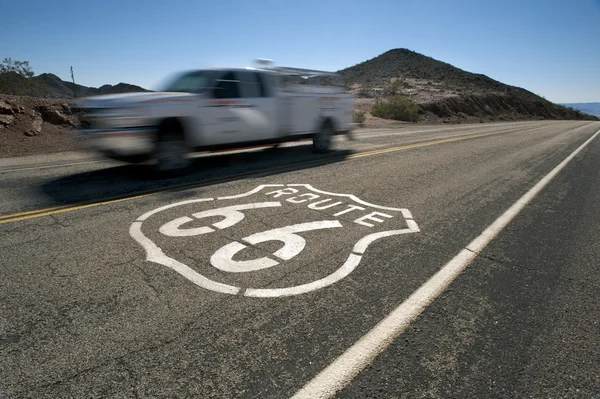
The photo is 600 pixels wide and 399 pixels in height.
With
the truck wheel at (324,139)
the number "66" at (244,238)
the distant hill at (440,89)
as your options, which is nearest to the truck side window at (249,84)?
the truck wheel at (324,139)

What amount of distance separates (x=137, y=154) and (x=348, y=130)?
6455mm

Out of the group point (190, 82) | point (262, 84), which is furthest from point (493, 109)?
point (190, 82)

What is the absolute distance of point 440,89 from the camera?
53.4 m

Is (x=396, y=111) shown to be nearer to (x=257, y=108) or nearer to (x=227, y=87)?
(x=257, y=108)

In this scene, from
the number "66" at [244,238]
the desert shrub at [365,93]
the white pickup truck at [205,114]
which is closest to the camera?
the number "66" at [244,238]

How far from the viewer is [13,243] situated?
3662 mm

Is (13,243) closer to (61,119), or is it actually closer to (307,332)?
(307,332)

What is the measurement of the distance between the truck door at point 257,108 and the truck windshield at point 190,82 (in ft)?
2.56

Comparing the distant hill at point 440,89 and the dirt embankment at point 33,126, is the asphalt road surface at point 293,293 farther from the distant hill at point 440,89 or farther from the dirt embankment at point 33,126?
the distant hill at point 440,89

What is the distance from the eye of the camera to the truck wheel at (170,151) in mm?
6593

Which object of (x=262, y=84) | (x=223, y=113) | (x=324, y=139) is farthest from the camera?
(x=324, y=139)

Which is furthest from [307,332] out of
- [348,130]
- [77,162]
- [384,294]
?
[348,130]

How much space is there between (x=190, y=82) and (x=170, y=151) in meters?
1.50

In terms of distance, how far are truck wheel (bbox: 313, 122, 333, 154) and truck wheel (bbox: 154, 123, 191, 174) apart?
425 cm
